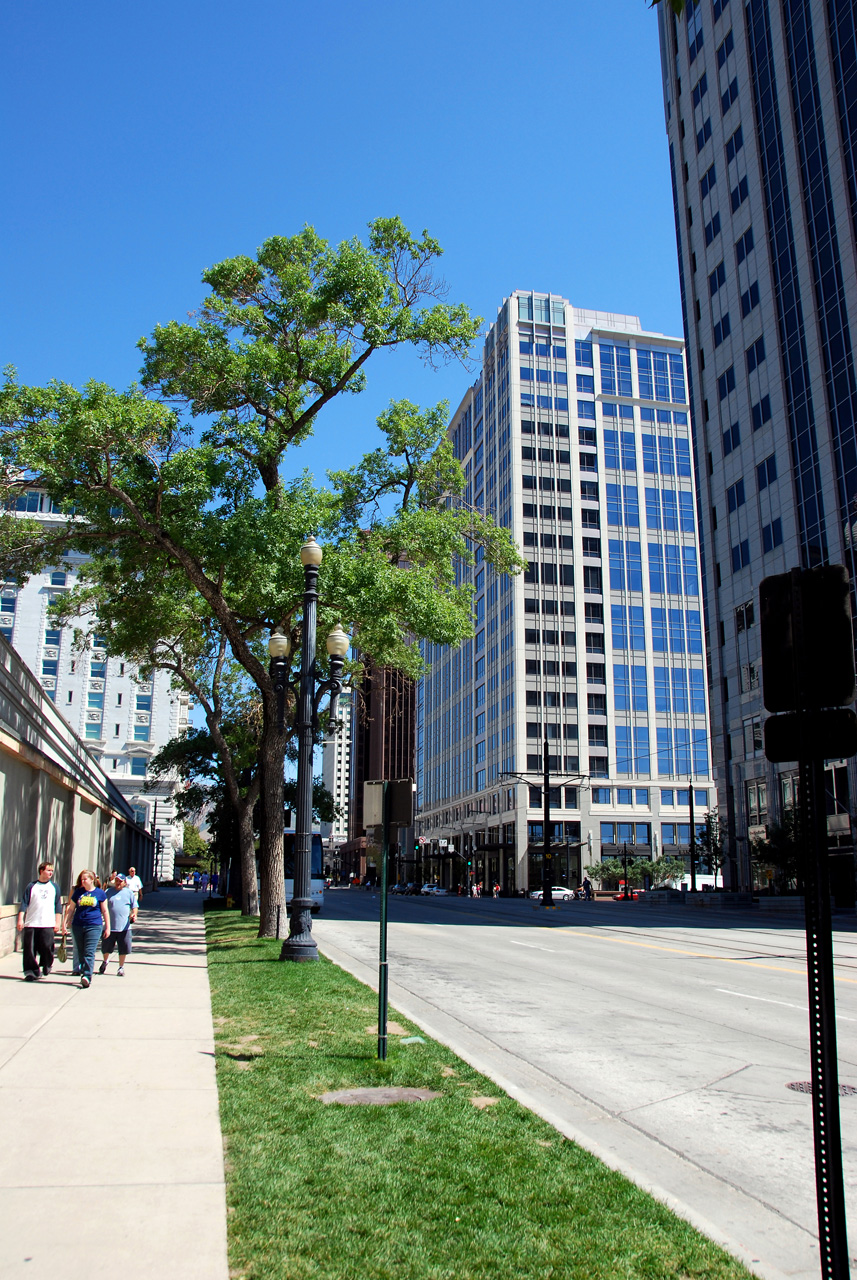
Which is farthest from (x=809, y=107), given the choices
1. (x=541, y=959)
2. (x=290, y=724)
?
(x=541, y=959)

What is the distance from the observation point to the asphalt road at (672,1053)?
5.43 metres

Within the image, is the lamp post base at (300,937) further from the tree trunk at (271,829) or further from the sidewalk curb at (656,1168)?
the sidewalk curb at (656,1168)

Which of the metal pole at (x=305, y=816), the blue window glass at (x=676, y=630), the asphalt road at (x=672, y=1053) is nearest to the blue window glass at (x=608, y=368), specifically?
the blue window glass at (x=676, y=630)

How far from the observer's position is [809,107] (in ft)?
161

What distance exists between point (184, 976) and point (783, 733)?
13.5 m

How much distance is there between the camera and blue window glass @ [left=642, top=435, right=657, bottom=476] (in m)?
95.1

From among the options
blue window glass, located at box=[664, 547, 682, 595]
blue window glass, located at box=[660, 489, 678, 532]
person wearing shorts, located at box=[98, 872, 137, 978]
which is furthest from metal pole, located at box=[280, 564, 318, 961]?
blue window glass, located at box=[660, 489, 678, 532]

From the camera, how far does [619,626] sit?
296 ft

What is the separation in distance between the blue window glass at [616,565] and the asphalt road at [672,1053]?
70.5 m

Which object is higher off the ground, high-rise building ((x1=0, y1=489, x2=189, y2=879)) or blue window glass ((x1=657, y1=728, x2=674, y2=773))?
high-rise building ((x1=0, y1=489, x2=189, y2=879))

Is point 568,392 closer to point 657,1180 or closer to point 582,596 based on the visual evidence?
point 582,596

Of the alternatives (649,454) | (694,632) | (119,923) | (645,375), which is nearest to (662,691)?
(694,632)

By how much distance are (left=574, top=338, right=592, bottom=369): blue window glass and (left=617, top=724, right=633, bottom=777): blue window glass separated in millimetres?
36770

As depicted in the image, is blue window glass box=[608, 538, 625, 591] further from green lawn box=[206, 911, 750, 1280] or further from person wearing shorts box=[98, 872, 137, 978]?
green lawn box=[206, 911, 750, 1280]
